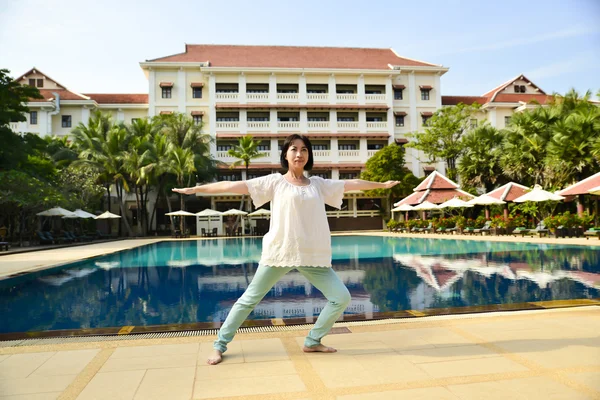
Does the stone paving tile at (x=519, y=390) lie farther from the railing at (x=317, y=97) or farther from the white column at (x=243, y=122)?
the railing at (x=317, y=97)

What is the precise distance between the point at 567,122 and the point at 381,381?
2217 cm

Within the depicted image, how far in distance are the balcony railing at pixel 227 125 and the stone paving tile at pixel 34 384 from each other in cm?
3337

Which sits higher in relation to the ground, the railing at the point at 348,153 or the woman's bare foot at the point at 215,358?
the railing at the point at 348,153

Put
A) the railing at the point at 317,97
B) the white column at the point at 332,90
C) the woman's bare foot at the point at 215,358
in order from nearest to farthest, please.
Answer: the woman's bare foot at the point at 215,358, the railing at the point at 317,97, the white column at the point at 332,90

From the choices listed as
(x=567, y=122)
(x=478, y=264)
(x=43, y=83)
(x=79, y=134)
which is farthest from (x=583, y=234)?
(x=43, y=83)

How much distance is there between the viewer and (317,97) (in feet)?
120

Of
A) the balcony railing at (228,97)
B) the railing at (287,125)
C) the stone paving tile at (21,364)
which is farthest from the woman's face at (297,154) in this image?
the balcony railing at (228,97)

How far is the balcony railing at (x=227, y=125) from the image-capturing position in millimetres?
35469

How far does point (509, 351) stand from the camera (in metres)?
3.38

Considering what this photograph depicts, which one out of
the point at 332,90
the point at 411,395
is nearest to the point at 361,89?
the point at 332,90

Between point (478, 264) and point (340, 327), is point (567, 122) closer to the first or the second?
point (478, 264)

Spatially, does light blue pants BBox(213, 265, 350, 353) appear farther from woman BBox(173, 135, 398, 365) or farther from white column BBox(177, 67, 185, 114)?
white column BBox(177, 67, 185, 114)

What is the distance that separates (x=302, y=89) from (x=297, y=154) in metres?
34.1

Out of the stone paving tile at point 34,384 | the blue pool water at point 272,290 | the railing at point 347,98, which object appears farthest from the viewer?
the railing at point 347,98
